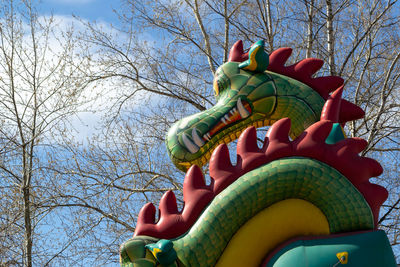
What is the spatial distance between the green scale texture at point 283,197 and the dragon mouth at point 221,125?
1.46 feet

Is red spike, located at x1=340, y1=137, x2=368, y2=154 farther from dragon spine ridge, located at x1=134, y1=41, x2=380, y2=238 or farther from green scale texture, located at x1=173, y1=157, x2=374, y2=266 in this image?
green scale texture, located at x1=173, y1=157, x2=374, y2=266

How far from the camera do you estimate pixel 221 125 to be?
2762mm

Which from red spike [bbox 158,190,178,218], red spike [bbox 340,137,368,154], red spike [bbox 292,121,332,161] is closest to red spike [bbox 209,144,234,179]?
red spike [bbox 158,190,178,218]

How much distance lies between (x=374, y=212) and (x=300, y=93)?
0.87 metres

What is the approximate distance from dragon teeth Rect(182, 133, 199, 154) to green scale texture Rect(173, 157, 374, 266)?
17.3 inches

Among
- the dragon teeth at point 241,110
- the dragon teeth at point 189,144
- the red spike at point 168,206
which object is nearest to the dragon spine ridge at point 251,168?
the red spike at point 168,206

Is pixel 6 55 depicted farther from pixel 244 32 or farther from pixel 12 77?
pixel 244 32

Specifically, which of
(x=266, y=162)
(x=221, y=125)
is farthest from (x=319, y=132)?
(x=221, y=125)

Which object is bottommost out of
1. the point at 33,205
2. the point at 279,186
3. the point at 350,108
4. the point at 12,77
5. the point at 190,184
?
the point at 279,186

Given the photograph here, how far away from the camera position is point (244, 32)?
8.04 meters

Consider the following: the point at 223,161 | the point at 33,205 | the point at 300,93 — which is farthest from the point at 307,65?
the point at 33,205

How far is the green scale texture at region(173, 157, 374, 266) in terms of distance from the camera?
224 centimetres

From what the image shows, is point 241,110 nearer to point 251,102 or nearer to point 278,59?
point 251,102

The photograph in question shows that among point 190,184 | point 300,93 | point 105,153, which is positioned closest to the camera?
point 190,184
